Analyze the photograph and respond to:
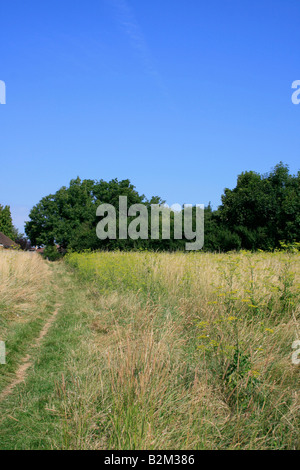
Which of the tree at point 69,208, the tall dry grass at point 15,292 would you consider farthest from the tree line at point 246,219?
the tall dry grass at point 15,292

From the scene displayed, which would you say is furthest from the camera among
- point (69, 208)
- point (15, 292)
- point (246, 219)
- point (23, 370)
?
point (69, 208)

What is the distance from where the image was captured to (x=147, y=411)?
3053 mm

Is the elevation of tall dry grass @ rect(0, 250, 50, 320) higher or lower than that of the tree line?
lower

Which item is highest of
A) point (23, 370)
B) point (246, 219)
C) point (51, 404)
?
point (246, 219)

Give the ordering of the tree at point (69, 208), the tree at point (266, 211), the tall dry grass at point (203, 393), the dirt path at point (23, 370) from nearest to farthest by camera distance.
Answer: the tall dry grass at point (203, 393), the dirt path at point (23, 370), the tree at point (266, 211), the tree at point (69, 208)

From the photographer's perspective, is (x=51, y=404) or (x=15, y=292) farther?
(x=15, y=292)

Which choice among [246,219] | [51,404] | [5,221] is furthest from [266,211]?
[5,221]

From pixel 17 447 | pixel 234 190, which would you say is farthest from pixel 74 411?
pixel 234 190

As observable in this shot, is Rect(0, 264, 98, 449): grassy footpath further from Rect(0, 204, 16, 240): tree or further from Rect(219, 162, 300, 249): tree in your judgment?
Rect(0, 204, 16, 240): tree

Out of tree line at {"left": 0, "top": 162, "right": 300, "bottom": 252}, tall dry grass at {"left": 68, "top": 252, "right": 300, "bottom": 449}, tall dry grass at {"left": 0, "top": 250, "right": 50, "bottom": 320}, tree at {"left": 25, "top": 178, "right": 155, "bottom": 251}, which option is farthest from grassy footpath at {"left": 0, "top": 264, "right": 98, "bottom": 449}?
tree at {"left": 25, "top": 178, "right": 155, "bottom": 251}

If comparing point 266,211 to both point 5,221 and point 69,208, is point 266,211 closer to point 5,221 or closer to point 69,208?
point 69,208

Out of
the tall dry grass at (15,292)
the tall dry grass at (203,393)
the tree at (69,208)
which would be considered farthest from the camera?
the tree at (69,208)

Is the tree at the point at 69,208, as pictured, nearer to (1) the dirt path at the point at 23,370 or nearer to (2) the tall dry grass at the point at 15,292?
(2) the tall dry grass at the point at 15,292

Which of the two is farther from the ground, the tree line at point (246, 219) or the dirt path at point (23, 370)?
the tree line at point (246, 219)
